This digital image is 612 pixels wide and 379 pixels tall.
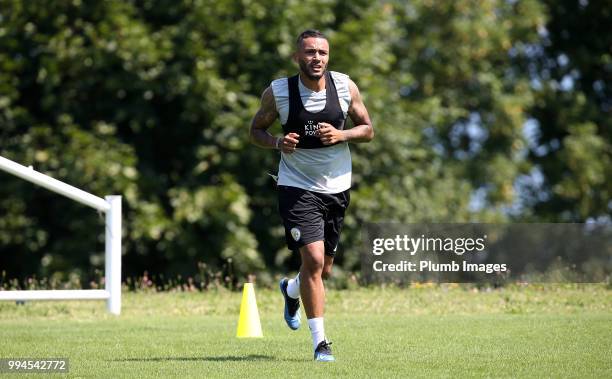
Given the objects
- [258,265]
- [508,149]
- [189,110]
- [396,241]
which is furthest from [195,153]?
[508,149]

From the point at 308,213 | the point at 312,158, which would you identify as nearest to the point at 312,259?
the point at 308,213

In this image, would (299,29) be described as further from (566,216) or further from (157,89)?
(566,216)

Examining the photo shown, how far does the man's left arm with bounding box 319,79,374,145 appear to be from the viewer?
8.66 meters

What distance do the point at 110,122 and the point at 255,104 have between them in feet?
10.6

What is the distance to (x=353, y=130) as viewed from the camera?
8.88 meters

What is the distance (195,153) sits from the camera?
22.5m

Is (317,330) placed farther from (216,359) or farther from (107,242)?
(107,242)

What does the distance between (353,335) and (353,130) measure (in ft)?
8.48

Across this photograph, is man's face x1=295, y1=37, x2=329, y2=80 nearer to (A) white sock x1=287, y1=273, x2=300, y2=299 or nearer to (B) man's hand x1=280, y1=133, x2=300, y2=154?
(B) man's hand x1=280, y1=133, x2=300, y2=154

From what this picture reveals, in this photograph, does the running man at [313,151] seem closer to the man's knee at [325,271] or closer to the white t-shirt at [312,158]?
the white t-shirt at [312,158]

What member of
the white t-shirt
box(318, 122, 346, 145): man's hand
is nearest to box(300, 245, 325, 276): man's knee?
the white t-shirt

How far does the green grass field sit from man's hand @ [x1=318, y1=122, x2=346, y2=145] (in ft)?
5.42

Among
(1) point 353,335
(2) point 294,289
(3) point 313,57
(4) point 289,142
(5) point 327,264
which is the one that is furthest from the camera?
(1) point 353,335

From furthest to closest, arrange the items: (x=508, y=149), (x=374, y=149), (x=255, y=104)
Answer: (x=508, y=149), (x=374, y=149), (x=255, y=104)
